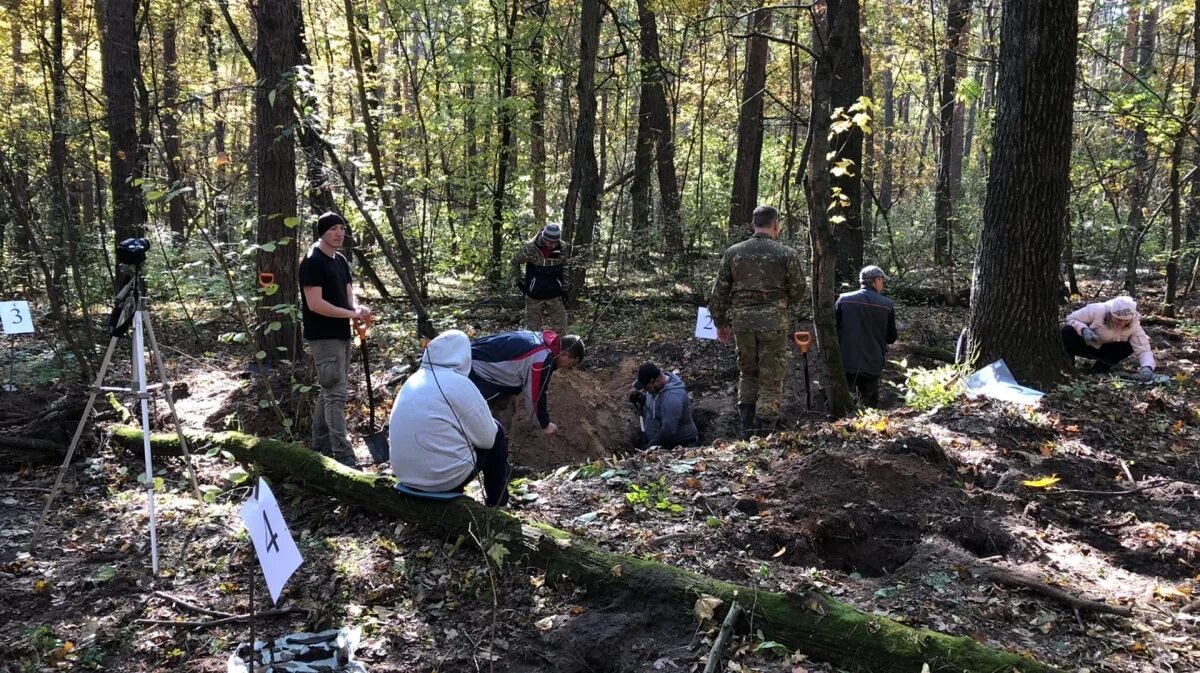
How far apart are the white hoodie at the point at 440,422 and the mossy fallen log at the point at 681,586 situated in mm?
217

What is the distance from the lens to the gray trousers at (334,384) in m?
6.01

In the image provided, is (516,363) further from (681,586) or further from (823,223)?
(681,586)

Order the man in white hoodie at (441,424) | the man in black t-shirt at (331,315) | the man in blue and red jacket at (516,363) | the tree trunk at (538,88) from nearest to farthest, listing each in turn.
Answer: the man in white hoodie at (441,424) < the man in black t-shirt at (331,315) < the man in blue and red jacket at (516,363) < the tree trunk at (538,88)

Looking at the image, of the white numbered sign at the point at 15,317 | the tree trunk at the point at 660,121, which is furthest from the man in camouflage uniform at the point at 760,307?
the white numbered sign at the point at 15,317

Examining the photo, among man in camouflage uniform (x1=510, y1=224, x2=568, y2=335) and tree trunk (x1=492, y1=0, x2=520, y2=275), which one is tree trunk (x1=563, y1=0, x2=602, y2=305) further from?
tree trunk (x1=492, y1=0, x2=520, y2=275)

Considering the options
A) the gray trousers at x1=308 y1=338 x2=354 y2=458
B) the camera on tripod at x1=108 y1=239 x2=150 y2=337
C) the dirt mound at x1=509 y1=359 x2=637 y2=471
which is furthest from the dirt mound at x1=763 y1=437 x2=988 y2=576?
the camera on tripod at x1=108 y1=239 x2=150 y2=337

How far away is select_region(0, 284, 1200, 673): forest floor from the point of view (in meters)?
3.46

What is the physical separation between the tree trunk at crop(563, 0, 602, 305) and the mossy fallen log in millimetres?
6617

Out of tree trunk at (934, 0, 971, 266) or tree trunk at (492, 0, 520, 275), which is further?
tree trunk at (492, 0, 520, 275)

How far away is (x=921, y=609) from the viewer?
3.49 metres

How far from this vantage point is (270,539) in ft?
9.50

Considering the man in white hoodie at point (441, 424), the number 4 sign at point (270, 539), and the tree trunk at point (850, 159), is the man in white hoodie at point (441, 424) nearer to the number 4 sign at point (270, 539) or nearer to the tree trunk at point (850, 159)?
the number 4 sign at point (270, 539)

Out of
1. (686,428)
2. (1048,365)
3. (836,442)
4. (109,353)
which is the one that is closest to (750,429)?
(686,428)

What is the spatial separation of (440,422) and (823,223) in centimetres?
365
